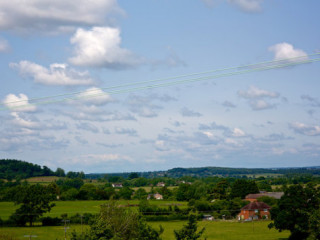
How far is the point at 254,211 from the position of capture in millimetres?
90688

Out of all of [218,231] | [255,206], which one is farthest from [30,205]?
[255,206]

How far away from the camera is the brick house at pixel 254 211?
3569 inches

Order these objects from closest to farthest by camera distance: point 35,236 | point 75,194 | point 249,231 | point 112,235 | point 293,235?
1. point 112,235
2. point 293,235
3. point 35,236
4. point 249,231
5. point 75,194

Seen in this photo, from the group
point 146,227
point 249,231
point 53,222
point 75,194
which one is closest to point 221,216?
point 249,231

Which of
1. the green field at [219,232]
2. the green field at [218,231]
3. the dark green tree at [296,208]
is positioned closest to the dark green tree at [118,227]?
the green field at [219,232]

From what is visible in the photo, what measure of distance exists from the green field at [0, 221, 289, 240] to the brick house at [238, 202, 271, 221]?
5566 millimetres

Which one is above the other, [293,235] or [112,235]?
[112,235]

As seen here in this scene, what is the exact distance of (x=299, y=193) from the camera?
175ft

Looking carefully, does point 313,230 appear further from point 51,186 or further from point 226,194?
point 51,186

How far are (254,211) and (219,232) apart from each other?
2158 cm

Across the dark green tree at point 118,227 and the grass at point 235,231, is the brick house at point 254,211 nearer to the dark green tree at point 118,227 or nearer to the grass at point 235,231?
the grass at point 235,231

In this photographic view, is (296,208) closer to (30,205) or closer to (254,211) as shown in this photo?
(254,211)

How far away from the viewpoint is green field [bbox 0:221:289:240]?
211 feet

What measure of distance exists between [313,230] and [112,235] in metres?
19.2
